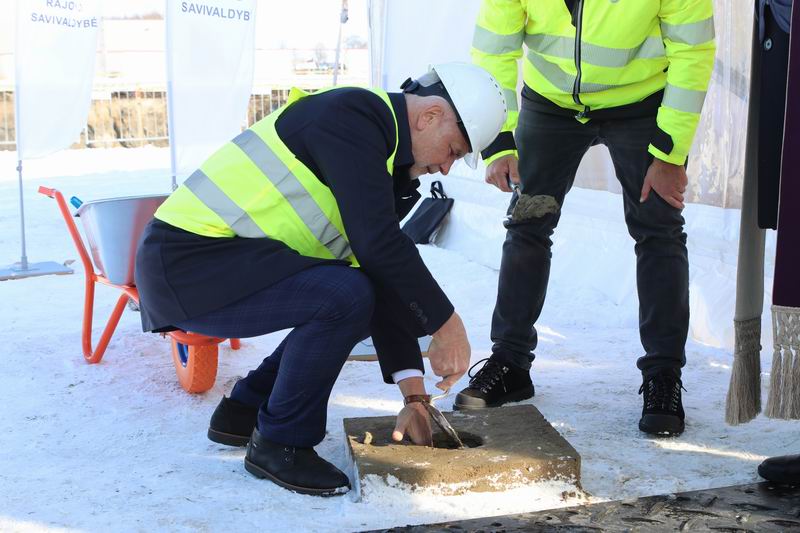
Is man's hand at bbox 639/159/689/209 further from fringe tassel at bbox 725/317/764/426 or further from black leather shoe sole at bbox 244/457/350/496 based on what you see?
black leather shoe sole at bbox 244/457/350/496

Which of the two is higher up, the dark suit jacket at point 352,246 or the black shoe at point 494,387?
the dark suit jacket at point 352,246

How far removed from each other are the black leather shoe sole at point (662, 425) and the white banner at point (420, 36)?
10.5ft

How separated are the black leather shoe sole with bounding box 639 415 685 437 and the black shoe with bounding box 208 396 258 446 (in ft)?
3.81

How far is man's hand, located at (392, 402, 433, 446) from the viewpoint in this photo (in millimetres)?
2414

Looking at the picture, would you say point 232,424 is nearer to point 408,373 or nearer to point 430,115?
point 408,373

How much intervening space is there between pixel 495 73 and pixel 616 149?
1.46ft

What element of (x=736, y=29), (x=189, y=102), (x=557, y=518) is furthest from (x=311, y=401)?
(x=189, y=102)

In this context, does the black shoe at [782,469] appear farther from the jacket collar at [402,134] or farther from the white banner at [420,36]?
the white banner at [420,36]

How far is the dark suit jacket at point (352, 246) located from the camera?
2145 millimetres

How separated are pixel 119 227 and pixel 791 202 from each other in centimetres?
224

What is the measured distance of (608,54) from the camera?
2.71m

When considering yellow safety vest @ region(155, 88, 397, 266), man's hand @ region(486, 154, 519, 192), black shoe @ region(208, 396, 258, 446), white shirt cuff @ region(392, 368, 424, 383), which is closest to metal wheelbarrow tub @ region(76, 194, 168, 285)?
black shoe @ region(208, 396, 258, 446)

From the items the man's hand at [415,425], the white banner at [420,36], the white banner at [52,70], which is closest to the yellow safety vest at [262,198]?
the man's hand at [415,425]

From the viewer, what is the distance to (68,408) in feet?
10.2
